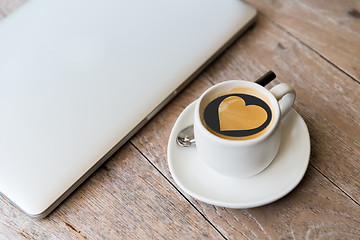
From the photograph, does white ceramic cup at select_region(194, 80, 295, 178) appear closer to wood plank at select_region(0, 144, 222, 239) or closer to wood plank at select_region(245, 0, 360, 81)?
wood plank at select_region(0, 144, 222, 239)

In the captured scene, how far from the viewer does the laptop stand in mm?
595

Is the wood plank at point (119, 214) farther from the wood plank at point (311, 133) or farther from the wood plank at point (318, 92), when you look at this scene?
the wood plank at point (318, 92)

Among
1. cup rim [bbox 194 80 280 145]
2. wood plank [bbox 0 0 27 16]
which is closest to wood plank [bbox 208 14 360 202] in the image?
cup rim [bbox 194 80 280 145]

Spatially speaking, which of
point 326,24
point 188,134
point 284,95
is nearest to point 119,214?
point 188,134

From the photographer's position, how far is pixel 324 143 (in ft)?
2.04

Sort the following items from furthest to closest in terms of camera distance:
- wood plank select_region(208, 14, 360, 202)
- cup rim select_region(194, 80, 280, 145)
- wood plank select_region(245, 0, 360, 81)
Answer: wood plank select_region(245, 0, 360, 81) → wood plank select_region(208, 14, 360, 202) → cup rim select_region(194, 80, 280, 145)

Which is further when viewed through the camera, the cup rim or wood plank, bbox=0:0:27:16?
wood plank, bbox=0:0:27:16

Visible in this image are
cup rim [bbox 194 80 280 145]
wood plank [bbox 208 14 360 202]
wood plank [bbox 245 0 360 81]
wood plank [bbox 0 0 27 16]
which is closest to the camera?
cup rim [bbox 194 80 280 145]

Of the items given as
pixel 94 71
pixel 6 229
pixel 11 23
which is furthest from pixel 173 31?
pixel 6 229

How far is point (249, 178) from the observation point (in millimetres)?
563

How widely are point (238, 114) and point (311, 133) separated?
165mm

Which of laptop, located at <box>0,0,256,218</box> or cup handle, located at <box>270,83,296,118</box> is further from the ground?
laptop, located at <box>0,0,256,218</box>

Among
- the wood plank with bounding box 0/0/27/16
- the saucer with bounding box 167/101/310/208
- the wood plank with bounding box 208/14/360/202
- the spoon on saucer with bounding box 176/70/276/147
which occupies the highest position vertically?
the wood plank with bounding box 0/0/27/16

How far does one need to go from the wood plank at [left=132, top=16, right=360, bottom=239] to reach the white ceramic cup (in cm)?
7
